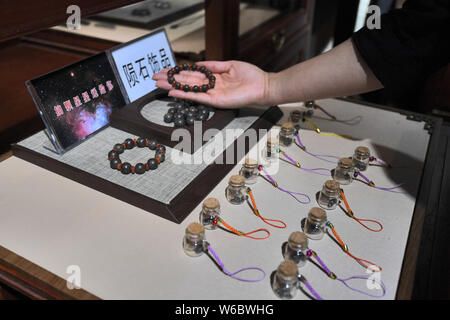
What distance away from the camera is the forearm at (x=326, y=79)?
87 cm

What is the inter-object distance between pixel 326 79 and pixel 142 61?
0.51 meters

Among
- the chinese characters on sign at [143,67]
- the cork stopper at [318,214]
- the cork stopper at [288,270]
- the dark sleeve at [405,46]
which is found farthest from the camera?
the chinese characters on sign at [143,67]

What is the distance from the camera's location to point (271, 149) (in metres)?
0.90

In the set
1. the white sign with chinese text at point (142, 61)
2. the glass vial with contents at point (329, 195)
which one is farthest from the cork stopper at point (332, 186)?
the white sign with chinese text at point (142, 61)

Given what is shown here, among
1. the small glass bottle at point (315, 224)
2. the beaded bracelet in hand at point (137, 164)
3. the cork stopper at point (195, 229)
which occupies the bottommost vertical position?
the small glass bottle at point (315, 224)

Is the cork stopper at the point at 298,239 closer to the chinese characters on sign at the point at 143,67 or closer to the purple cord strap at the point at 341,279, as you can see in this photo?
the purple cord strap at the point at 341,279

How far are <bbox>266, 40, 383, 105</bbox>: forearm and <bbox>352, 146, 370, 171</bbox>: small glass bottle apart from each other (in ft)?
0.48

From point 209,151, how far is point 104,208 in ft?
0.93

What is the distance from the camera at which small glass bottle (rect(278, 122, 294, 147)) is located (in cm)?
96

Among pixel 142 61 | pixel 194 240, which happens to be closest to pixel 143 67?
pixel 142 61

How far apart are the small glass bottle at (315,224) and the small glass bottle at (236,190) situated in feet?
0.49

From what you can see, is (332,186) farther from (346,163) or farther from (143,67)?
(143,67)

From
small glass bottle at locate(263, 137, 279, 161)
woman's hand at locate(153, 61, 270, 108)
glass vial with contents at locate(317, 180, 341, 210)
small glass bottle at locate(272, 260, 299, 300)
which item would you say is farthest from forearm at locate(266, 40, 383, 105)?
small glass bottle at locate(272, 260, 299, 300)
